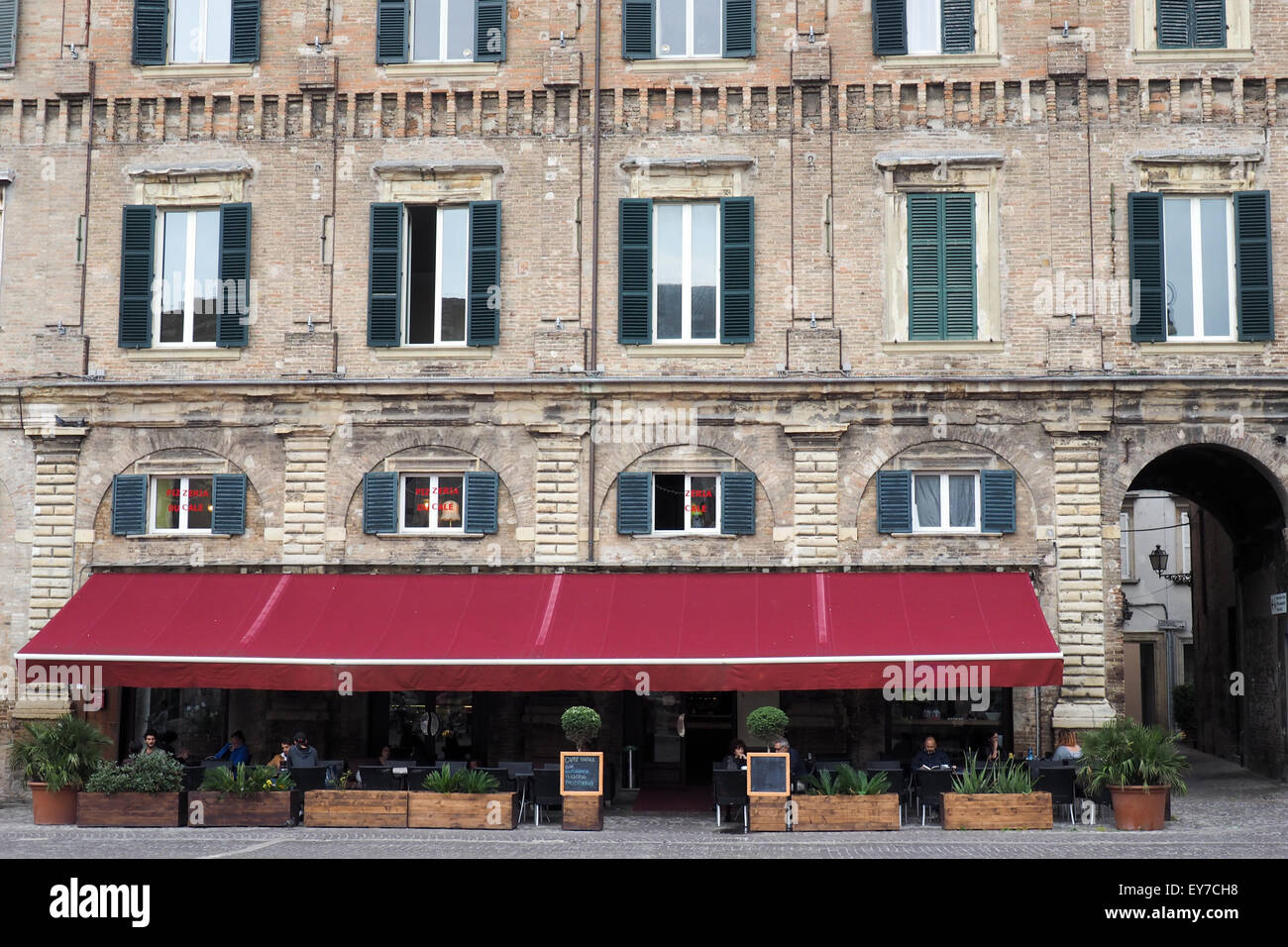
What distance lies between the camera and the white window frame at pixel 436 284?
22938mm

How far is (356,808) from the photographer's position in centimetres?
1944

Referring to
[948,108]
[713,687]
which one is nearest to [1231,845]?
[713,687]

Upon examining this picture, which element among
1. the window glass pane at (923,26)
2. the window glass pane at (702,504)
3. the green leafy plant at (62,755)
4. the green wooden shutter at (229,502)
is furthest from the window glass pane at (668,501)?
the green leafy plant at (62,755)

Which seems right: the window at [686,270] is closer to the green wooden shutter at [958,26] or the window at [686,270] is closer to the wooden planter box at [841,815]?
the green wooden shutter at [958,26]

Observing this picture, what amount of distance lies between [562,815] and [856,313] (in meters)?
8.64

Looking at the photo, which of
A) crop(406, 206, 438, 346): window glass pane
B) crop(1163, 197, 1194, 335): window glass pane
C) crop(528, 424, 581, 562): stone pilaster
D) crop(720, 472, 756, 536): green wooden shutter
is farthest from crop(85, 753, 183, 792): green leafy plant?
crop(1163, 197, 1194, 335): window glass pane

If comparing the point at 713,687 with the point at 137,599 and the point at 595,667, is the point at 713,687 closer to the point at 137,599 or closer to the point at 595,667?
the point at 595,667

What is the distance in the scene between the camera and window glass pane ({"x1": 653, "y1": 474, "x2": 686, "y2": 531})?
2255 cm

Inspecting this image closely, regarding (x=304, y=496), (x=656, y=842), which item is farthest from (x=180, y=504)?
(x=656, y=842)

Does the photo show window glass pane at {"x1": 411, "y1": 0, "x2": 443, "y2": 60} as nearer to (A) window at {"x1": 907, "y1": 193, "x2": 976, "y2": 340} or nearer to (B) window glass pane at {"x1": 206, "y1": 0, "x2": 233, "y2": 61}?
(B) window glass pane at {"x1": 206, "y1": 0, "x2": 233, "y2": 61}

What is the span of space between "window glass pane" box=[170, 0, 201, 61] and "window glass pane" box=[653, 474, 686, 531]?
33.3ft

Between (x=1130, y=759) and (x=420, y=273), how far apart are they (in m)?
12.6

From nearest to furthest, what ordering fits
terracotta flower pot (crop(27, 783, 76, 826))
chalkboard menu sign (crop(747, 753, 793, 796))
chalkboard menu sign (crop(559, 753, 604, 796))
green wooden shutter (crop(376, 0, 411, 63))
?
chalkboard menu sign (crop(747, 753, 793, 796)), chalkboard menu sign (crop(559, 753, 604, 796)), terracotta flower pot (crop(27, 783, 76, 826)), green wooden shutter (crop(376, 0, 411, 63))

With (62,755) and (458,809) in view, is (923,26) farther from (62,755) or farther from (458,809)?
(62,755)
